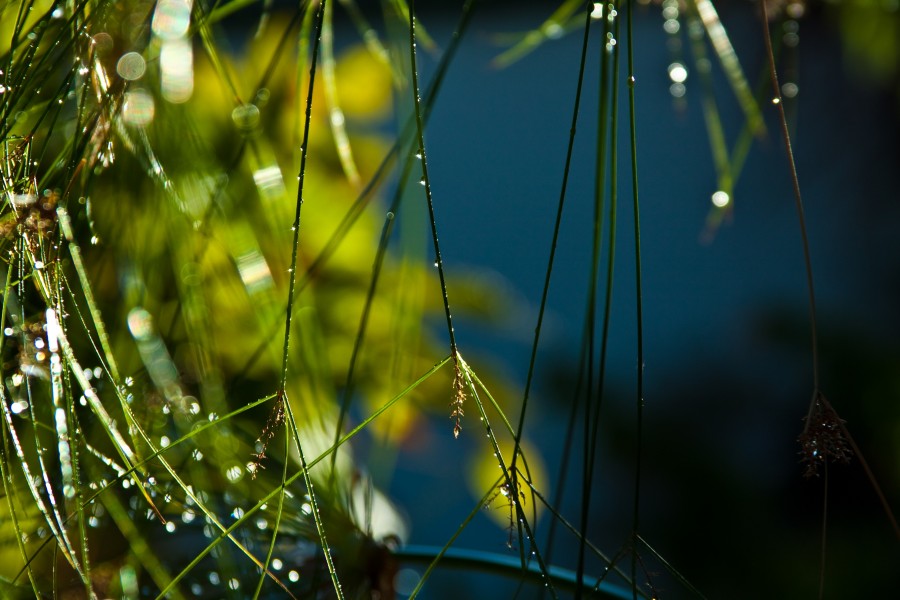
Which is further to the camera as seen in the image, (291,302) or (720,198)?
(720,198)

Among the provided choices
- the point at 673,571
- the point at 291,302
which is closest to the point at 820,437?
the point at 673,571

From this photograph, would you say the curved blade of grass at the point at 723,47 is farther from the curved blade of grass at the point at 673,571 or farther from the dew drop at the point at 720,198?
the curved blade of grass at the point at 673,571

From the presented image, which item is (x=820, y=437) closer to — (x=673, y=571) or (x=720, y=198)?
(x=673, y=571)

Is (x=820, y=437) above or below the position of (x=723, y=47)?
below

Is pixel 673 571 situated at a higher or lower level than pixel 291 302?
lower

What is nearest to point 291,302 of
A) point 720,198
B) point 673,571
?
point 673,571

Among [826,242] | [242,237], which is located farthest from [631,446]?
[242,237]

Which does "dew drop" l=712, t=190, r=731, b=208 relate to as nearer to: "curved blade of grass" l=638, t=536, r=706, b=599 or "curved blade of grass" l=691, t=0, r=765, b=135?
"curved blade of grass" l=691, t=0, r=765, b=135

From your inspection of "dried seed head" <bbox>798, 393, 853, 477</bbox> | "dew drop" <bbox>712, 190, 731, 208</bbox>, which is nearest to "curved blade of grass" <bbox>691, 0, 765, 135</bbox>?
"dew drop" <bbox>712, 190, 731, 208</bbox>

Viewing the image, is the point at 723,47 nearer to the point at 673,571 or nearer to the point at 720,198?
the point at 720,198

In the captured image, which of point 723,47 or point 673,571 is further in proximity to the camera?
point 723,47

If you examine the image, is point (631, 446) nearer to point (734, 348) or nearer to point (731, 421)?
point (731, 421)
